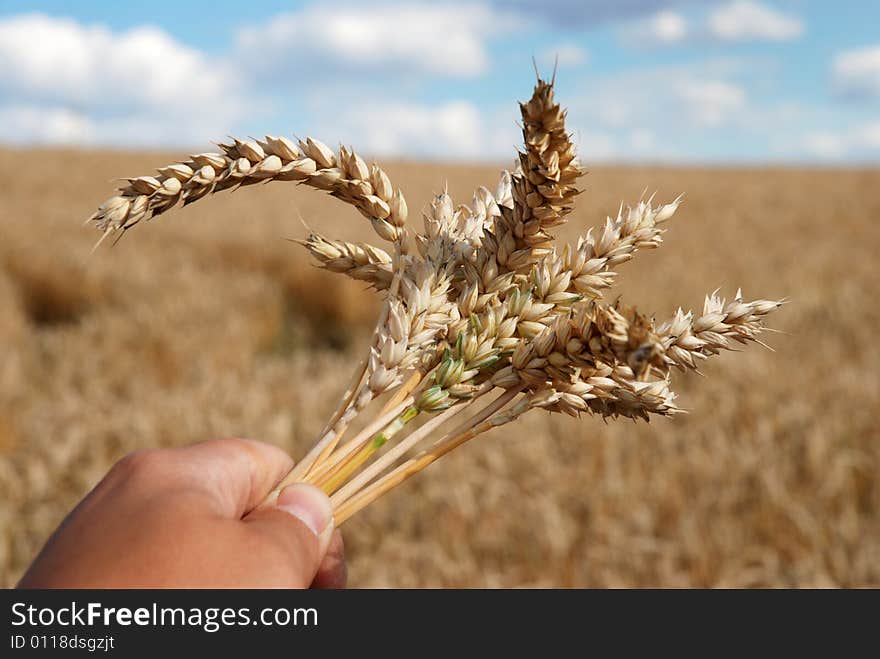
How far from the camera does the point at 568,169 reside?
797mm

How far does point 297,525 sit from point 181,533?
14cm

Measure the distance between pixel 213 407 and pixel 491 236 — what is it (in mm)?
4830

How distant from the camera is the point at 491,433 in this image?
15.9 ft

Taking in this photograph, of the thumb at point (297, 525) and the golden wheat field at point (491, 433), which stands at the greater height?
the thumb at point (297, 525)

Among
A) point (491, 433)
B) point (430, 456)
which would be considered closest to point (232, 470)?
point (430, 456)

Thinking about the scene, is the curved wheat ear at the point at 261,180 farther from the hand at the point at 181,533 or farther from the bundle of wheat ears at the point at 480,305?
the hand at the point at 181,533

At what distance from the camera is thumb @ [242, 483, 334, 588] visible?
0.91m

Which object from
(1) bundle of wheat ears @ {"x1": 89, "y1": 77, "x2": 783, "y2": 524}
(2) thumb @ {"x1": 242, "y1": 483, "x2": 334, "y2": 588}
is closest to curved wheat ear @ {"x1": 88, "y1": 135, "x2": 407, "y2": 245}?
(1) bundle of wheat ears @ {"x1": 89, "y1": 77, "x2": 783, "y2": 524}

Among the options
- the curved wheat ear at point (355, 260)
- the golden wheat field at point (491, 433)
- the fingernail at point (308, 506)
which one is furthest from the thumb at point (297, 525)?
the golden wheat field at point (491, 433)

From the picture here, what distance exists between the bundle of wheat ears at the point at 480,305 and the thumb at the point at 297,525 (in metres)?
0.02

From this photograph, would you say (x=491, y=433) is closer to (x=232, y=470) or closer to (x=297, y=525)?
(x=232, y=470)

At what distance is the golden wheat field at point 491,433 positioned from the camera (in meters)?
3.82

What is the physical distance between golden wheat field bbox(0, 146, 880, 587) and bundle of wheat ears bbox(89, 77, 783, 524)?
0.23 meters
